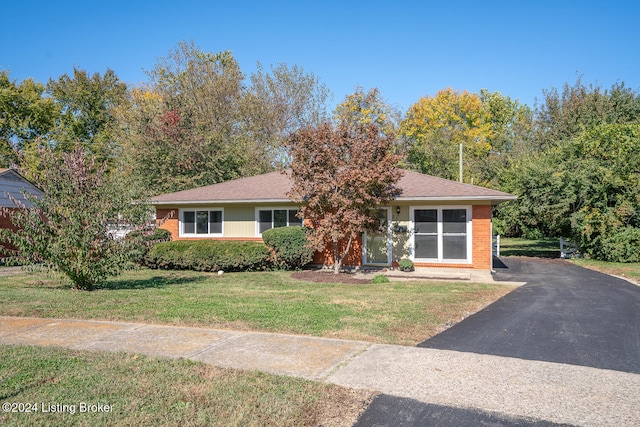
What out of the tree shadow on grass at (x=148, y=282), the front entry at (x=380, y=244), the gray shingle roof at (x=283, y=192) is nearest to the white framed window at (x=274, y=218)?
the gray shingle roof at (x=283, y=192)

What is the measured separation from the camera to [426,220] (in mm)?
15820

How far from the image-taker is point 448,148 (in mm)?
35812

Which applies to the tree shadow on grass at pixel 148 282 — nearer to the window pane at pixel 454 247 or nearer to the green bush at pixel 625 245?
the window pane at pixel 454 247

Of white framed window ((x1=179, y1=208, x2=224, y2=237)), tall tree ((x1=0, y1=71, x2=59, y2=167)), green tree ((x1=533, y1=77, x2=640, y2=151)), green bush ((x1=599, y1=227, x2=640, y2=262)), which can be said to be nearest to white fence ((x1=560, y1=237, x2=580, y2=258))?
green bush ((x1=599, y1=227, x2=640, y2=262))

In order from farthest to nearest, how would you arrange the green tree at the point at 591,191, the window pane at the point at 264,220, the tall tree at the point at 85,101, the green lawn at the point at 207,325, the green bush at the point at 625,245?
the tall tree at the point at 85,101 → the green tree at the point at 591,191 → the green bush at the point at 625,245 → the window pane at the point at 264,220 → the green lawn at the point at 207,325

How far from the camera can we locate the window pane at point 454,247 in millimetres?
15539

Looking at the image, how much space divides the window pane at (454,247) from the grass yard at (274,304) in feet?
9.42

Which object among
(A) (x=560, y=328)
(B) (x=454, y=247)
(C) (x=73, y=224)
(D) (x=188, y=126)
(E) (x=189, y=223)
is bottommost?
(A) (x=560, y=328)

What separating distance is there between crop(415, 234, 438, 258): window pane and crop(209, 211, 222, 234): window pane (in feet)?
24.4

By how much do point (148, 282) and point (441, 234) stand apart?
29.9 ft

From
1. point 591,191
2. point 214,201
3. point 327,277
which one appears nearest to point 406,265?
point 327,277

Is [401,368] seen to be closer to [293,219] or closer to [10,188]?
[293,219]

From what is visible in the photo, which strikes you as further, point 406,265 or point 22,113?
point 22,113

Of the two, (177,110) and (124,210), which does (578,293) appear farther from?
(177,110)
